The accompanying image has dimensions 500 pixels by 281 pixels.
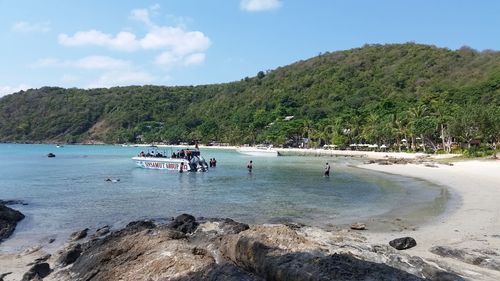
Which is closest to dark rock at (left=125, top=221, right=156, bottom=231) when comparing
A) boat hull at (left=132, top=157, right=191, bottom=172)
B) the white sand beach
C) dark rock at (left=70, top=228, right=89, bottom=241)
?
dark rock at (left=70, top=228, right=89, bottom=241)

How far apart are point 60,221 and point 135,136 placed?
Answer: 160472mm

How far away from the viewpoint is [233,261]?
8.01m

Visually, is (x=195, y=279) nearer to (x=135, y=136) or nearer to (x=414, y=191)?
(x=414, y=191)

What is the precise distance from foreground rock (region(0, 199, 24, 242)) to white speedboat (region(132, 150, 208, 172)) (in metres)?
25.6

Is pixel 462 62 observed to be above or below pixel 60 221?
above

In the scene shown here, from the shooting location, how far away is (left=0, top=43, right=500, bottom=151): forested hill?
84.2m

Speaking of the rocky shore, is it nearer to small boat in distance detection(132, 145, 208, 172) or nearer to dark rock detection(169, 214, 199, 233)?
dark rock detection(169, 214, 199, 233)

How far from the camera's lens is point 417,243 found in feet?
43.4

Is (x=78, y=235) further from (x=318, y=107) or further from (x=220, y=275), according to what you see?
(x=318, y=107)

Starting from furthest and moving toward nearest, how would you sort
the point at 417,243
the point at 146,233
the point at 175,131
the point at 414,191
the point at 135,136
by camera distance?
the point at 135,136 < the point at 175,131 < the point at 414,191 < the point at 417,243 < the point at 146,233

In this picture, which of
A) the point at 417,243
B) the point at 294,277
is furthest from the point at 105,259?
the point at 417,243

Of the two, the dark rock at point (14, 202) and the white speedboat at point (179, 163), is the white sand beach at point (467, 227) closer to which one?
the dark rock at point (14, 202)

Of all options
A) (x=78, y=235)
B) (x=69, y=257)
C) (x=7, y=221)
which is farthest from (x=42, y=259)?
(x=7, y=221)

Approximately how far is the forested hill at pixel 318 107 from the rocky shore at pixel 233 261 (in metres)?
56.0
